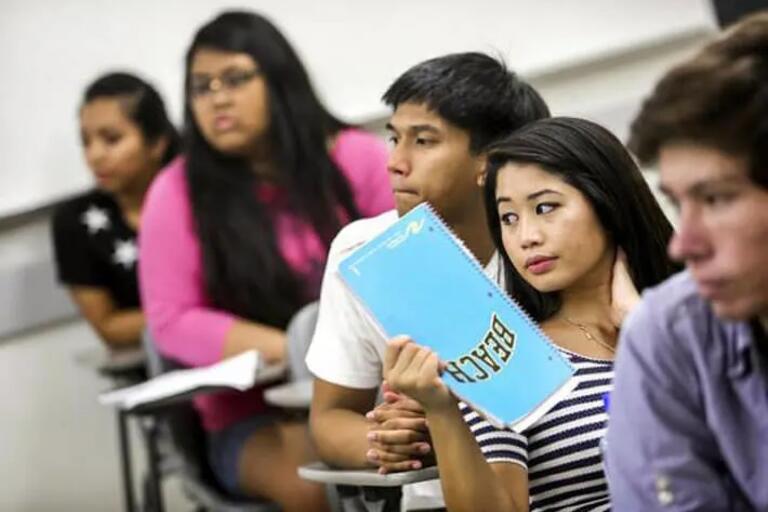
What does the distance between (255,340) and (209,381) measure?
0.45 m

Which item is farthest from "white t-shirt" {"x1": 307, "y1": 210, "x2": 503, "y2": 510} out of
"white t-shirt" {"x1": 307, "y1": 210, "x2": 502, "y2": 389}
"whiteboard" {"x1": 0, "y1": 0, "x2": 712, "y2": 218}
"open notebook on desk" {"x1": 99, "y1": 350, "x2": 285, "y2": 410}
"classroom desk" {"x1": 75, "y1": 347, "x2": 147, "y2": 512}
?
"whiteboard" {"x1": 0, "y1": 0, "x2": 712, "y2": 218}

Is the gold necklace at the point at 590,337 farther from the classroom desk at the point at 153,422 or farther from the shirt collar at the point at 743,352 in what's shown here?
the classroom desk at the point at 153,422

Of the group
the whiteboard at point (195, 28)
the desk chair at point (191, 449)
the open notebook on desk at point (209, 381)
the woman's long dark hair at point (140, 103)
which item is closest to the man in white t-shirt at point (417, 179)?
the open notebook on desk at point (209, 381)

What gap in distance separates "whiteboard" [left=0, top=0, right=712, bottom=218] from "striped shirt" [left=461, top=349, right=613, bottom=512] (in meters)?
2.18

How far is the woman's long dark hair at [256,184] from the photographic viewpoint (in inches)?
119

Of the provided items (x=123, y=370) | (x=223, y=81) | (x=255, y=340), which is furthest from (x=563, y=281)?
(x=123, y=370)

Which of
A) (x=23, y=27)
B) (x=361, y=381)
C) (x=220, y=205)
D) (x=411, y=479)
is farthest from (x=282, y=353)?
(x=23, y=27)

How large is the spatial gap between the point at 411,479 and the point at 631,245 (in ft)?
1.31

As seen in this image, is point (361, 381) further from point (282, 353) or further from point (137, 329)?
point (137, 329)

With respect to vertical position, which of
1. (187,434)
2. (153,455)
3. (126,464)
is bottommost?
(126,464)

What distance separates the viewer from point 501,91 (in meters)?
2.12

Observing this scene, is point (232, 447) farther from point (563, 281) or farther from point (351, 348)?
point (563, 281)

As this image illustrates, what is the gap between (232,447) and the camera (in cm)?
307

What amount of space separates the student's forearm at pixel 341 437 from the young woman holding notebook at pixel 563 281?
1.02 feet
